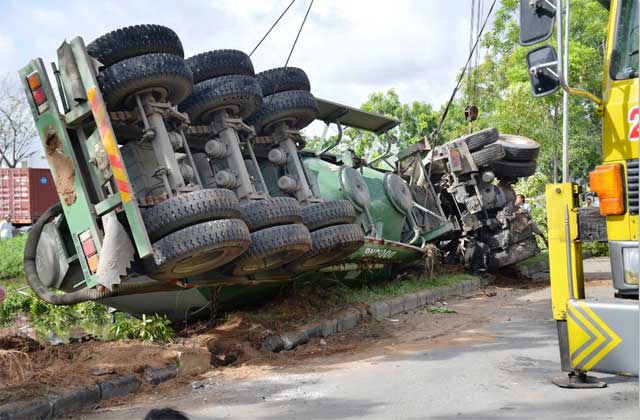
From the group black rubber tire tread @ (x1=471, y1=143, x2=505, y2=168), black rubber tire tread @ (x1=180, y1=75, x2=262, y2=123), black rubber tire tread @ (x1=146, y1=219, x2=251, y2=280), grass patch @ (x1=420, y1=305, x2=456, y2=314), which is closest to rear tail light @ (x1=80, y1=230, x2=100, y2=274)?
black rubber tire tread @ (x1=146, y1=219, x2=251, y2=280)

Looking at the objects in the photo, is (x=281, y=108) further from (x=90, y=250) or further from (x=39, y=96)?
(x=90, y=250)

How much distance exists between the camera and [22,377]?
489cm

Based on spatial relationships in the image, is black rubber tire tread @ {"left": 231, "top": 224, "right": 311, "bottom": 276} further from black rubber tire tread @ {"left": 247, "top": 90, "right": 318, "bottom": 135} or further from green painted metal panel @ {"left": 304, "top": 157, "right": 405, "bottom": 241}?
green painted metal panel @ {"left": 304, "top": 157, "right": 405, "bottom": 241}

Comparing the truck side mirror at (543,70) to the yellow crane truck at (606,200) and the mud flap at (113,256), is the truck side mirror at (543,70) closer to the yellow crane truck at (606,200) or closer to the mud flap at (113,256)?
the yellow crane truck at (606,200)

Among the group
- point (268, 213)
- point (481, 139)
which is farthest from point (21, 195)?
point (268, 213)

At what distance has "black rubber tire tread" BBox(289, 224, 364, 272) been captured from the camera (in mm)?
7125

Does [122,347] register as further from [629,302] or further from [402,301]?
[402,301]

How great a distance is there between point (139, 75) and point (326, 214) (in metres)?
2.39

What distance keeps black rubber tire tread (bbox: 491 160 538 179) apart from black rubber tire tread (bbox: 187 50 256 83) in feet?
20.3

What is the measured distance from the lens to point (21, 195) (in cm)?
2780

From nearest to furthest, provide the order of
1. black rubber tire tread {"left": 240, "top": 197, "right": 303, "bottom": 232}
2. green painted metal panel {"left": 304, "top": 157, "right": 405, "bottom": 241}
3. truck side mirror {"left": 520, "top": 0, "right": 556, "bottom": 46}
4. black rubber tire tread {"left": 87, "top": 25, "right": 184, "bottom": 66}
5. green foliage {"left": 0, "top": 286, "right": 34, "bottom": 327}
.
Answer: truck side mirror {"left": 520, "top": 0, "right": 556, "bottom": 46} < black rubber tire tread {"left": 87, "top": 25, "right": 184, "bottom": 66} < black rubber tire tread {"left": 240, "top": 197, "right": 303, "bottom": 232} < green foliage {"left": 0, "top": 286, "right": 34, "bottom": 327} < green painted metal panel {"left": 304, "top": 157, "right": 405, "bottom": 241}

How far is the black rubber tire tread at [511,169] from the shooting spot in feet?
39.9

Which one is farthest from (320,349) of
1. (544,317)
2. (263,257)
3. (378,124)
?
(378,124)

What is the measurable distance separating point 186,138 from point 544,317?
455 centimetres
